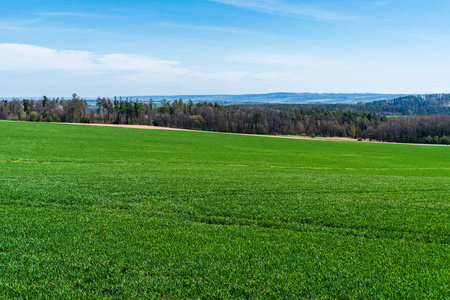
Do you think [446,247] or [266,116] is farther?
[266,116]

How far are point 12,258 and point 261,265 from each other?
21.5 ft

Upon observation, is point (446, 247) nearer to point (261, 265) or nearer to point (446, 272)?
point (446, 272)

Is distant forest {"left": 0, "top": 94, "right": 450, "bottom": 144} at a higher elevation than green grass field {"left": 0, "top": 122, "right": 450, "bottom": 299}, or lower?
higher

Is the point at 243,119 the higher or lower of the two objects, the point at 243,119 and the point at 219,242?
the higher

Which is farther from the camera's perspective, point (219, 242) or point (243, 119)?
point (243, 119)

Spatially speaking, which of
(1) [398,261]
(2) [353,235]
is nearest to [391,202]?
(2) [353,235]

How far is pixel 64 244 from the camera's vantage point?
31.3 ft

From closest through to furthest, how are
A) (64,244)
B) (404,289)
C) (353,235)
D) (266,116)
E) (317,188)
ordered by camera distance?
1. (404,289)
2. (64,244)
3. (353,235)
4. (317,188)
5. (266,116)

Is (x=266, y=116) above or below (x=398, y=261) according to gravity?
above

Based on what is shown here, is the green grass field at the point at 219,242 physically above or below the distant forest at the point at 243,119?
below

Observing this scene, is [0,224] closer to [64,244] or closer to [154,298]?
[64,244]

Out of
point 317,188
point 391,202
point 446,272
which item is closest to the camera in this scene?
point 446,272

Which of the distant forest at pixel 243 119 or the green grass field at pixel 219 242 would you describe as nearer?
the green grass field at pixel 219 242

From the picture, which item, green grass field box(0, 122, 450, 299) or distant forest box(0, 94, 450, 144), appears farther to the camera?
distant forest box(0, 94, 450, 144)
